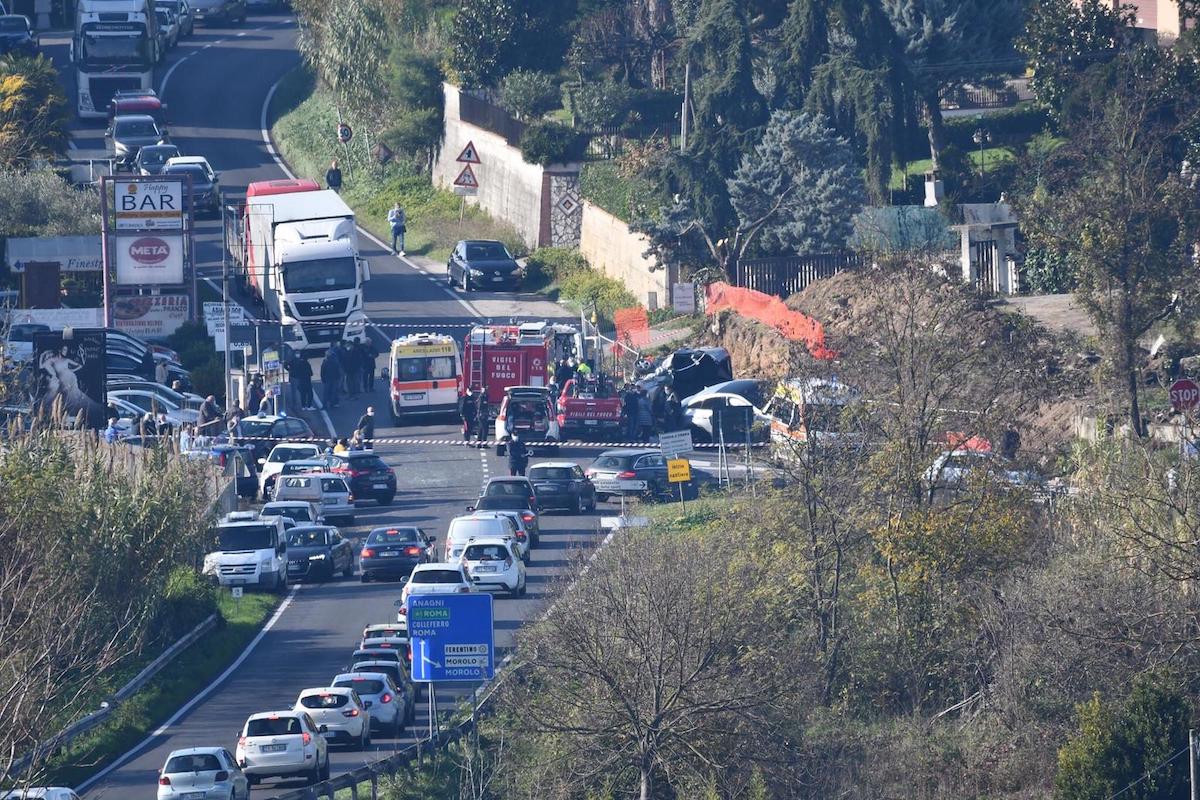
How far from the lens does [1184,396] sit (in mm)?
35219

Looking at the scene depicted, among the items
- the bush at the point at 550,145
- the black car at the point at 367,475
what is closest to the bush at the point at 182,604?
the black car at the point at 367,475

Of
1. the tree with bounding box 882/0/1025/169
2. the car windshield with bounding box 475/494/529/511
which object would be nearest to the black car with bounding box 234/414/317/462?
the car windshield with bounding box 475/494/529/511

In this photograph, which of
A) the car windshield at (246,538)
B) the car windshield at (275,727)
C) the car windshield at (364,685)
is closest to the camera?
the car windshield at (275,727)

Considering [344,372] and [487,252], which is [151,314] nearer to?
[344,372]

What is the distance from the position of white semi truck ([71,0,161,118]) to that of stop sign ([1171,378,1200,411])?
57919mm

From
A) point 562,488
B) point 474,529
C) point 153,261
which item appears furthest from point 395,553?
point 153,261

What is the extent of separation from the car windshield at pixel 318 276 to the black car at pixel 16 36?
35535mm

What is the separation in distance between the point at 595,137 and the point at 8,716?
5025 cm

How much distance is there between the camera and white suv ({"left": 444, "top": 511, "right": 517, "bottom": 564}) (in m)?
40.6

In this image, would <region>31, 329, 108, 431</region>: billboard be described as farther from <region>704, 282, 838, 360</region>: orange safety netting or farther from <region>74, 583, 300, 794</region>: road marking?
<region>704, 282, 838, 360</region>: orange safety netting

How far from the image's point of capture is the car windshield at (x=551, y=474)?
45.7 metres

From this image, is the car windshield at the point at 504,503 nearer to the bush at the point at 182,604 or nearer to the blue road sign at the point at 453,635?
the bush at the point at 182,604

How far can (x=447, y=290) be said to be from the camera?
220 ft

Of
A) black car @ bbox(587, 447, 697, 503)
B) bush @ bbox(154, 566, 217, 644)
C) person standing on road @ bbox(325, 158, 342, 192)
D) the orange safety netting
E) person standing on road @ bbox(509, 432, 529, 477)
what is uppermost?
person standing on road @ bbox(325, 158, 342, 192)
